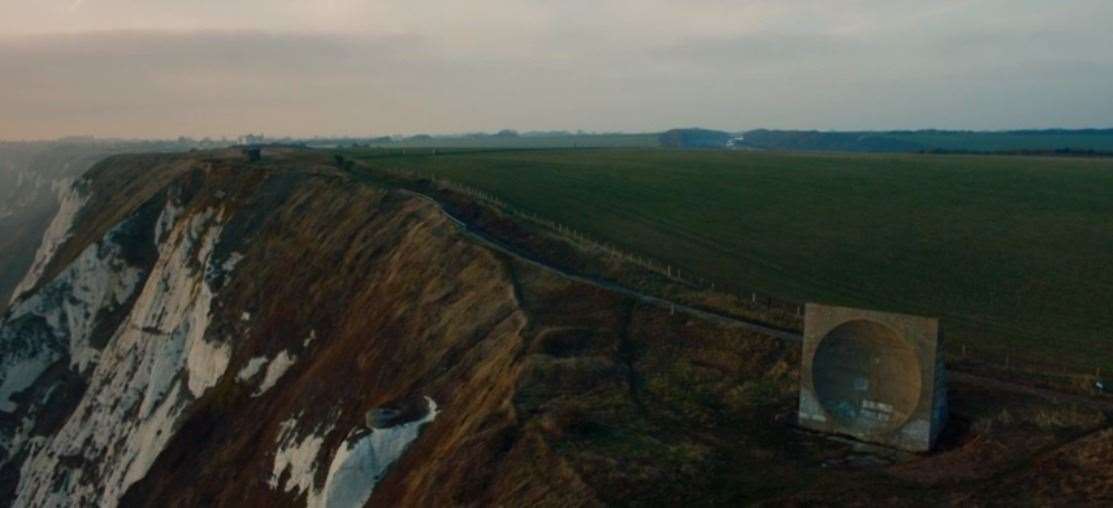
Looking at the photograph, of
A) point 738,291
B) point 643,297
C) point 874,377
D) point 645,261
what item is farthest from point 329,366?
point 874,377

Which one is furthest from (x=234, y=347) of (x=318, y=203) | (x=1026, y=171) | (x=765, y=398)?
(x=1026, y=171)

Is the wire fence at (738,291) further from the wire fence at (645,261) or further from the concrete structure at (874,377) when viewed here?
the concrete structure at (874,377)

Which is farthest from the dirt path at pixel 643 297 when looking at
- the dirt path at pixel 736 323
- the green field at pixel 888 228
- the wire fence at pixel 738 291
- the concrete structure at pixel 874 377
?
the green field at pixel 888 228

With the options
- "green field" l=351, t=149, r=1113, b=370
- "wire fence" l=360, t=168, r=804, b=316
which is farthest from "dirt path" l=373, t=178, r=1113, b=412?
"green field" l=351, t=149, r=1113, b=370

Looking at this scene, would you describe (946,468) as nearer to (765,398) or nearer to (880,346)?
(880,346)

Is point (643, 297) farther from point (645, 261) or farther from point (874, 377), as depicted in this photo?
point (874, 377)
